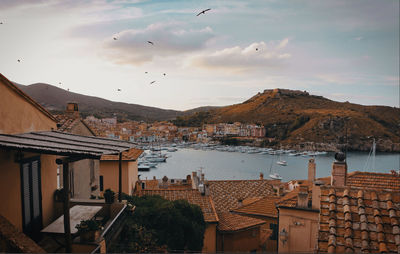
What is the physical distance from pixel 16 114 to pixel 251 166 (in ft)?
264

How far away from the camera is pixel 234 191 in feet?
81.9

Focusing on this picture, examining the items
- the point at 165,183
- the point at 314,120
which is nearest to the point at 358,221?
the point at 165,183

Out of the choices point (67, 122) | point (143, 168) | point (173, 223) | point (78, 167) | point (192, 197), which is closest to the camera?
point (78, 167)

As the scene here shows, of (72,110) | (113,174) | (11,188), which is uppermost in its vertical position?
(72,110)

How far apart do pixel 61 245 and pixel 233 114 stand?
15911 cm

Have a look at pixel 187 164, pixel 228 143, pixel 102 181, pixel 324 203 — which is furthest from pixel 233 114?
pixel 324 203

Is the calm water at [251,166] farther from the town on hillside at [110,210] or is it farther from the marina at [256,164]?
the town on hillside at [110,210]

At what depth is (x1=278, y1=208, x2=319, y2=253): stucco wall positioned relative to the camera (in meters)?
12.6

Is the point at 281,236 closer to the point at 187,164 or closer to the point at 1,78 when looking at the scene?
the point at 1,78

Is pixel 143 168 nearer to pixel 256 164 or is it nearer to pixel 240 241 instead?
pixel 256 164

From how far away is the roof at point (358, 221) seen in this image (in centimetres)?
419

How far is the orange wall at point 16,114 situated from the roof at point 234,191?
17456mm

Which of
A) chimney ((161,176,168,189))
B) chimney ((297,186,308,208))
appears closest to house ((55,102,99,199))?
chimney ((297,186,308,208))

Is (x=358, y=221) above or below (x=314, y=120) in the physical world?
above
